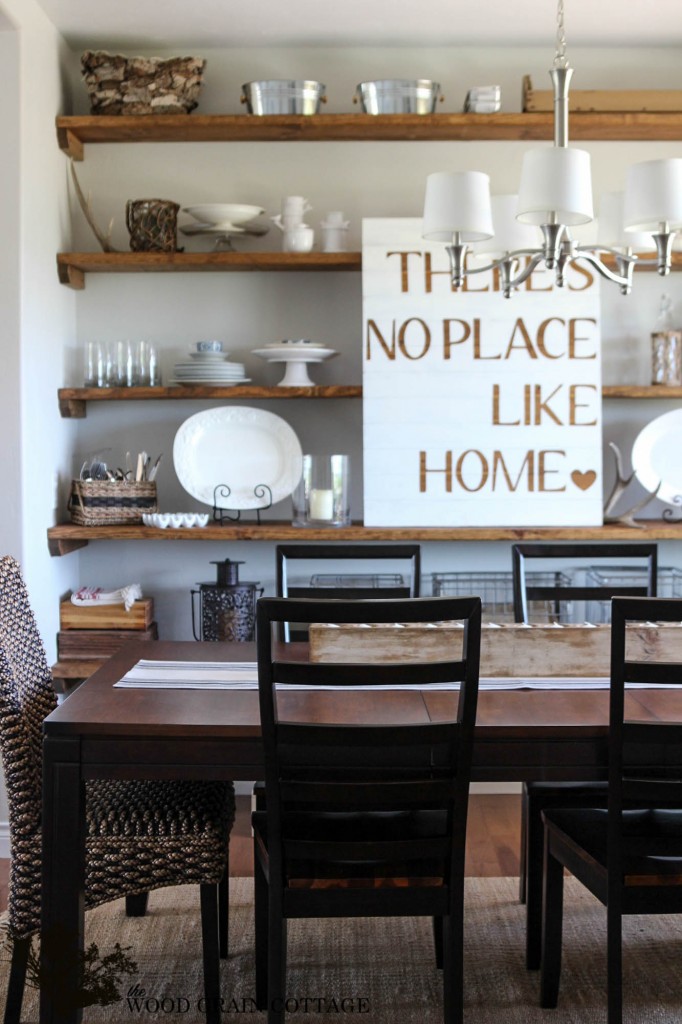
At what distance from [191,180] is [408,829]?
2776 mm

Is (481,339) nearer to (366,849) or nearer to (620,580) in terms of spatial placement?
(620,580)

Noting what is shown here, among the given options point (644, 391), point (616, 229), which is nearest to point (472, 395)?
point (644, 391)

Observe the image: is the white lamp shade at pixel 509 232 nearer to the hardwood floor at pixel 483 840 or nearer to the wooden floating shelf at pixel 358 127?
the wooden floating shelf at pixel 358 127

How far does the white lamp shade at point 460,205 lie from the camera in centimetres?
245

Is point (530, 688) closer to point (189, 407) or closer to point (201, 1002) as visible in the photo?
point (201, 1002)

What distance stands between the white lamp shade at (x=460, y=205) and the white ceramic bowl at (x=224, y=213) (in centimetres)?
155

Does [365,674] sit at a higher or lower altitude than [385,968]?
higher

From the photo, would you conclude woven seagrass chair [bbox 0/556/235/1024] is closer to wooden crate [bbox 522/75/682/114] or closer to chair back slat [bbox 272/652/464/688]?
chair back slat [bbox 272/652/464/688]

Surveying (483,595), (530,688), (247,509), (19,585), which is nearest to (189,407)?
(247,509)

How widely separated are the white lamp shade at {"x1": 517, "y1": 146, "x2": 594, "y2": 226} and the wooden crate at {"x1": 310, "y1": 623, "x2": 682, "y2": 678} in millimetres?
959

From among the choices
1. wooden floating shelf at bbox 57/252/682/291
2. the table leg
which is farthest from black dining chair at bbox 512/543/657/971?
wooden floating shelf at bbox 57/252/682/291

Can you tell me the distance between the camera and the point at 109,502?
12.8 feet

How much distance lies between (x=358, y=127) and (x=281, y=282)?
2.07 feet

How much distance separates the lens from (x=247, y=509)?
4.05 m
